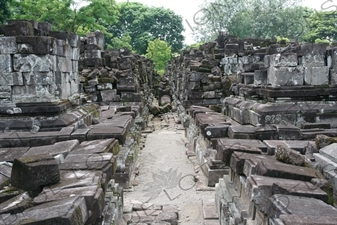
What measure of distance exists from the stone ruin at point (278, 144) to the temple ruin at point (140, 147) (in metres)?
0.01

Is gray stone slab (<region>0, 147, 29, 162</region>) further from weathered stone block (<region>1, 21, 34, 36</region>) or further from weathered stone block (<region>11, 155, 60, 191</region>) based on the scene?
weathered stone block (<region>1, 21, 34, 36</region>)

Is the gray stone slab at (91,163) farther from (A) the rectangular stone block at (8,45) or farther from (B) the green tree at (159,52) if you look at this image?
(B) the green tree at (159,52)

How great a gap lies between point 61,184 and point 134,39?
45787mm

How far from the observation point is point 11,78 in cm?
507

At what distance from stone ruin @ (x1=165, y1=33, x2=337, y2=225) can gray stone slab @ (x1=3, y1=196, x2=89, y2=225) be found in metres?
1.38

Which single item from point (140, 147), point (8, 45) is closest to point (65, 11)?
A: point (140, 147)

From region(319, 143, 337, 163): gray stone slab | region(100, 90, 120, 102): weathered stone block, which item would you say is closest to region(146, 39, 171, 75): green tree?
region(100, 90, 120, 102): weathered stone block

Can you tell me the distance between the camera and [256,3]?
29.5 m

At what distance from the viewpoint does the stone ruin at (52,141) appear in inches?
99.5

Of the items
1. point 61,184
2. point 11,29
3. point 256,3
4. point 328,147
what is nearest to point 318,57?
point 328,147

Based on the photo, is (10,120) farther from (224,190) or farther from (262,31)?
(262,31)

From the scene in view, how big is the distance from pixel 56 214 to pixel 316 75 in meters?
4.75

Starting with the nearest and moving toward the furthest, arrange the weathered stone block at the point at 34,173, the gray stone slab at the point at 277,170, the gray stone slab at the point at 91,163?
1. the weathered stone block at the point at 34,173
2. the gray stone slab at the point at 277,170
3. the gray stone slab at the point at 91,163

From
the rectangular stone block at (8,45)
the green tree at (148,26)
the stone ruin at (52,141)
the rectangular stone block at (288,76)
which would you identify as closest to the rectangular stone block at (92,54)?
the stone ruin at (52,141)
